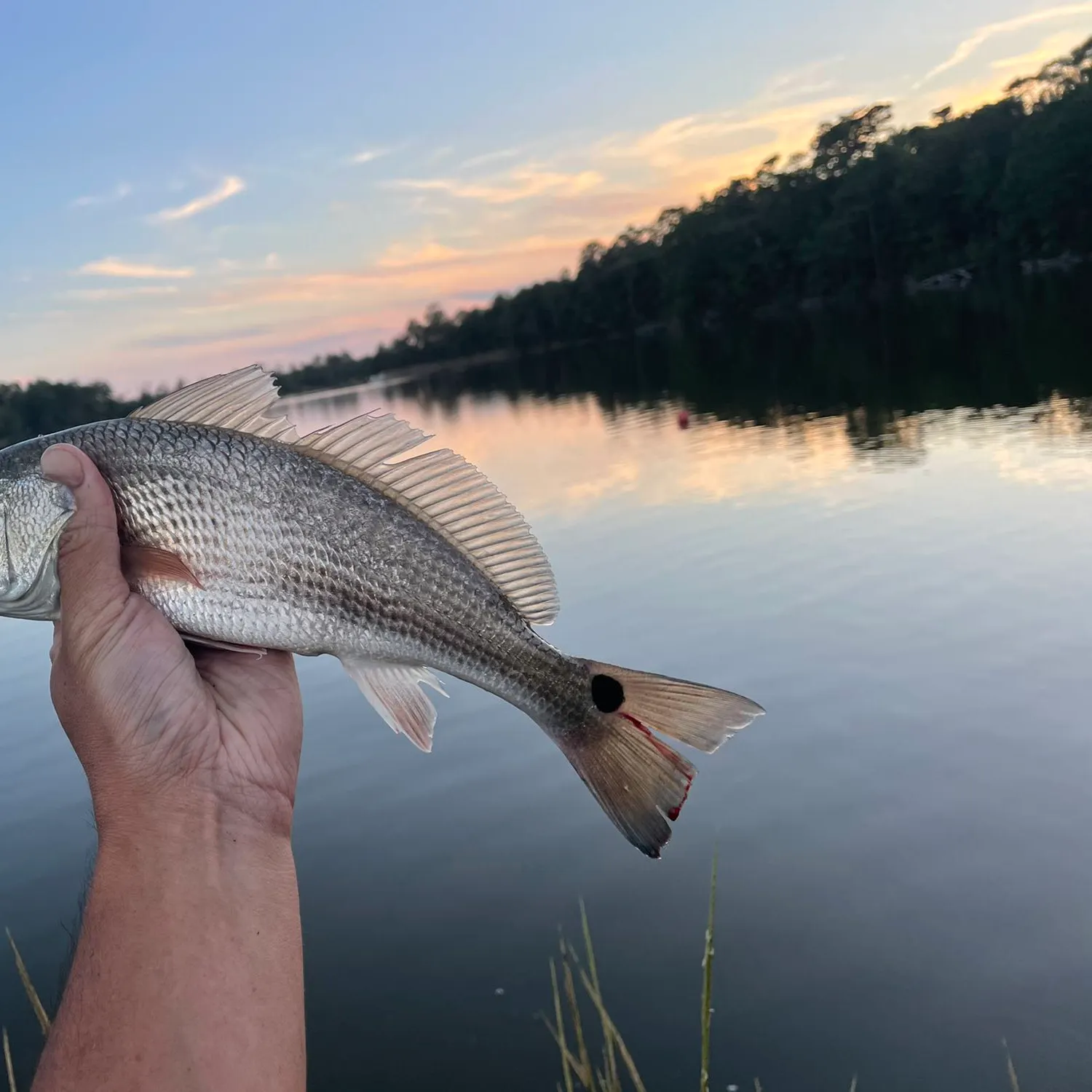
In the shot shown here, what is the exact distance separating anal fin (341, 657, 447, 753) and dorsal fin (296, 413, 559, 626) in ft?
1.70

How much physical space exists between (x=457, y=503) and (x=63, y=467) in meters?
1.43

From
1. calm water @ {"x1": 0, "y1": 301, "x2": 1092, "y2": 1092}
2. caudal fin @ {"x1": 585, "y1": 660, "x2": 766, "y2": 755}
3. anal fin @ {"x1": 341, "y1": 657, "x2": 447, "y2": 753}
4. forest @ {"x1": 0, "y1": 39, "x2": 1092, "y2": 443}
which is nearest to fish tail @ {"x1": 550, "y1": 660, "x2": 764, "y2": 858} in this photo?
caudal fin @ {"x1": 585, "y1": 660, "x2": 766, "y2": 755}

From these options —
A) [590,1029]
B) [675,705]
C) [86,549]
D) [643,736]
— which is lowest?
[590,1029]

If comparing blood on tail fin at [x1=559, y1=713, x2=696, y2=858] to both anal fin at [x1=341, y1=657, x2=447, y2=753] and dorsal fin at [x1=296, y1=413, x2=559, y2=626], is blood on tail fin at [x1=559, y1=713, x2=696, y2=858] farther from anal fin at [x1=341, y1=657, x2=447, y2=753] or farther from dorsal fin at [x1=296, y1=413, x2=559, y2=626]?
anal fin at [x1=341, y1=657, x2=447, y2=753]

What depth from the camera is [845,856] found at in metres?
8.54

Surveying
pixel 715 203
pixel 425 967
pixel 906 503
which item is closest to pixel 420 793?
pixel 425 967

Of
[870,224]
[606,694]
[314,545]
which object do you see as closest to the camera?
[606,694]

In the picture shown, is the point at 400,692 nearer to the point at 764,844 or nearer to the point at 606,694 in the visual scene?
the point at 606,694

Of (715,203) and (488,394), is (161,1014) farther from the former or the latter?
(715,203)

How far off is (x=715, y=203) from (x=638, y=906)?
138m

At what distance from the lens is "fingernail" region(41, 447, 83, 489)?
10.8 feet

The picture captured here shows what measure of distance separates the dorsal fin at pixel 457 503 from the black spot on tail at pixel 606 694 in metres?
0.33

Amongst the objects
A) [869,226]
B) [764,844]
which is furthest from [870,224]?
[764,844]

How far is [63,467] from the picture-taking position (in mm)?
3295
